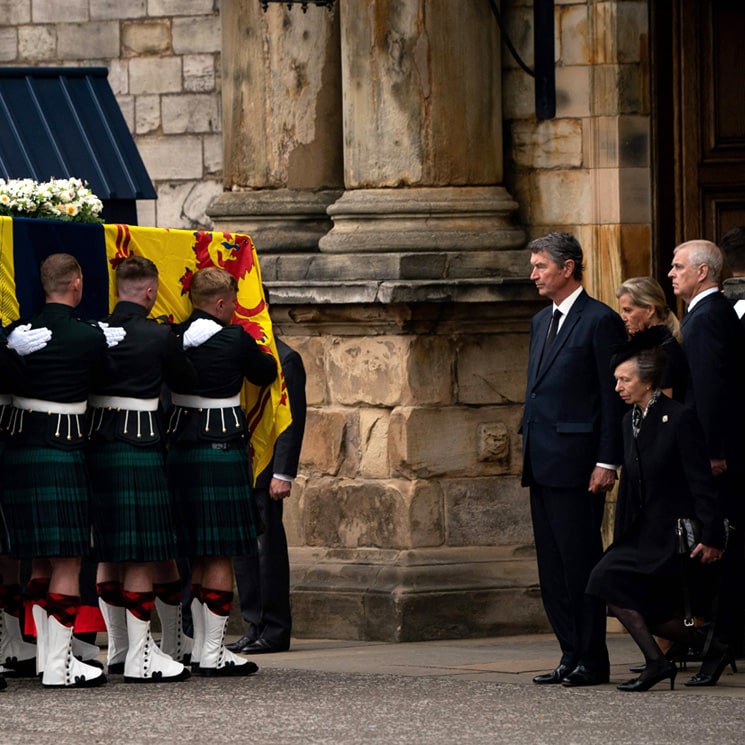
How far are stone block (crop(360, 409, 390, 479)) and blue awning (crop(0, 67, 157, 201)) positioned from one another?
1.47 meters

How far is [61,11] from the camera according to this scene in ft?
47.8

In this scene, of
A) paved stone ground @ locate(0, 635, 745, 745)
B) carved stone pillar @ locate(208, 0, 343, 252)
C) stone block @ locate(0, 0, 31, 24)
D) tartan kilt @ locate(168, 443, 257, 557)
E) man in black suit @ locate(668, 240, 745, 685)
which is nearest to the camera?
paved stone ground @ locate(0, 635, 745, 745)

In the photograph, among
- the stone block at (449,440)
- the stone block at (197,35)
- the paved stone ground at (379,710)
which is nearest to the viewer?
the paved stone ground at (379,710)

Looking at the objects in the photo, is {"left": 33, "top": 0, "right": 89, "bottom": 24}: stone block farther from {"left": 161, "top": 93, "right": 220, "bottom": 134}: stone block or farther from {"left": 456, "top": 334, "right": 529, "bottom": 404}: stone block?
{"left": 456, "top": 334, "right": 529, "bottom": 404}: stone block

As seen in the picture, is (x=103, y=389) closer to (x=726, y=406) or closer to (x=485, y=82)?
(x=726, y=406)

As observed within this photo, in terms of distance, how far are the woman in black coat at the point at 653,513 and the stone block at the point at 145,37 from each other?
613cm

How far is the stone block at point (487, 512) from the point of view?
11172 millimetres

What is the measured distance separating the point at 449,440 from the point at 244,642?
55.2 inches

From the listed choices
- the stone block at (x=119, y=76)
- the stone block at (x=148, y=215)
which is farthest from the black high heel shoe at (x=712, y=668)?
the stone block at (x=119, y=76)

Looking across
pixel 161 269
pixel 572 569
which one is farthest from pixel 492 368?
pixel 572 569

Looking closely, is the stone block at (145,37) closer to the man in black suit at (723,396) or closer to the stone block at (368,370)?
the stone block at (368,370)

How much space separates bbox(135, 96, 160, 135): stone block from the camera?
14.4 meters

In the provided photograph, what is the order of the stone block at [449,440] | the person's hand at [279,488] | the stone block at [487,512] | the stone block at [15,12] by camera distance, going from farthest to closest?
the stone block at [15,12] → the stone block at [487,512] → the stone block at [449,440] → the person's hand at [279,488]

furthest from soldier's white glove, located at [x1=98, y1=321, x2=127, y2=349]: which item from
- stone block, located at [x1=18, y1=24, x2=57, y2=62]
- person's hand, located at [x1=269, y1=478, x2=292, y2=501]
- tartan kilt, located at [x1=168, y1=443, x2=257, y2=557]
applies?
stone block, located at [x1=18, y1=24, x2=57, y2=62]
